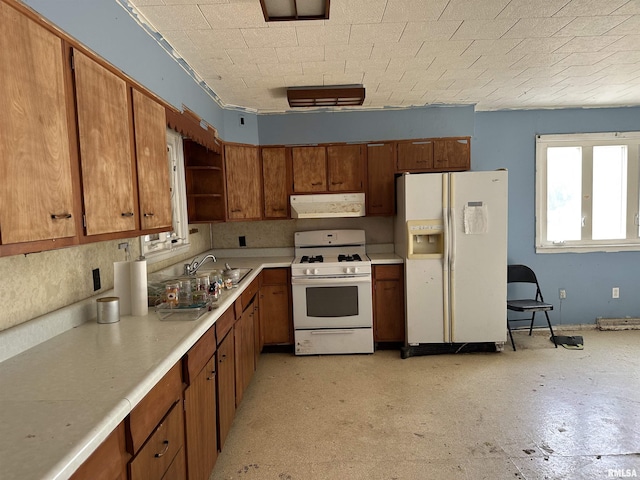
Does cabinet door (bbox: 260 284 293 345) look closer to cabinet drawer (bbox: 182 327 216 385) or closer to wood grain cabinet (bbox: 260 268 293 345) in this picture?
wood grain cabinet (bbox: 260 268 293 345)

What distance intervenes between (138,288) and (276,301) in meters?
1.94

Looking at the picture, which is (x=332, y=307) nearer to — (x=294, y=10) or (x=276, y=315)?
(x=276, y=315)

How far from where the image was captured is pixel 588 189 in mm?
4270

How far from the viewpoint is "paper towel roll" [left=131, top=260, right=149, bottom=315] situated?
1952 mm

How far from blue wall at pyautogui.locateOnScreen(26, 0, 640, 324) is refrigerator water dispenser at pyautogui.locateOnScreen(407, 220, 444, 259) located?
3.53 feet

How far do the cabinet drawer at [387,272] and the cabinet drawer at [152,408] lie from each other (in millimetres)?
2464

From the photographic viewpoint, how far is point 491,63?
2938mm

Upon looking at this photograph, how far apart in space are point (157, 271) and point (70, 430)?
193 cm

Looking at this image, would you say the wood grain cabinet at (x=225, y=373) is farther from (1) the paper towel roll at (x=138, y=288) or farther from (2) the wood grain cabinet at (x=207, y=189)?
(2) the wood grain cabinet at (x=207, y=189)

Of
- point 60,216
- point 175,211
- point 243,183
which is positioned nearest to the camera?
point 60,216

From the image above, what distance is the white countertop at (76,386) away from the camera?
2.84ft

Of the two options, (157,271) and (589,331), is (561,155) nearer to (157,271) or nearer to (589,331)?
(589,331)

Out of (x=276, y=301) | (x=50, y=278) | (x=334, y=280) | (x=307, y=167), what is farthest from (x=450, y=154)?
(x=50, y=278)

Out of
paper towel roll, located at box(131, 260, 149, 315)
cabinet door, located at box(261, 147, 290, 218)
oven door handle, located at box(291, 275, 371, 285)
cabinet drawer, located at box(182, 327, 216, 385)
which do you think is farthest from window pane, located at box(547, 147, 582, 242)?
paper towel roll, located at box(131, 260, 149, 315)
